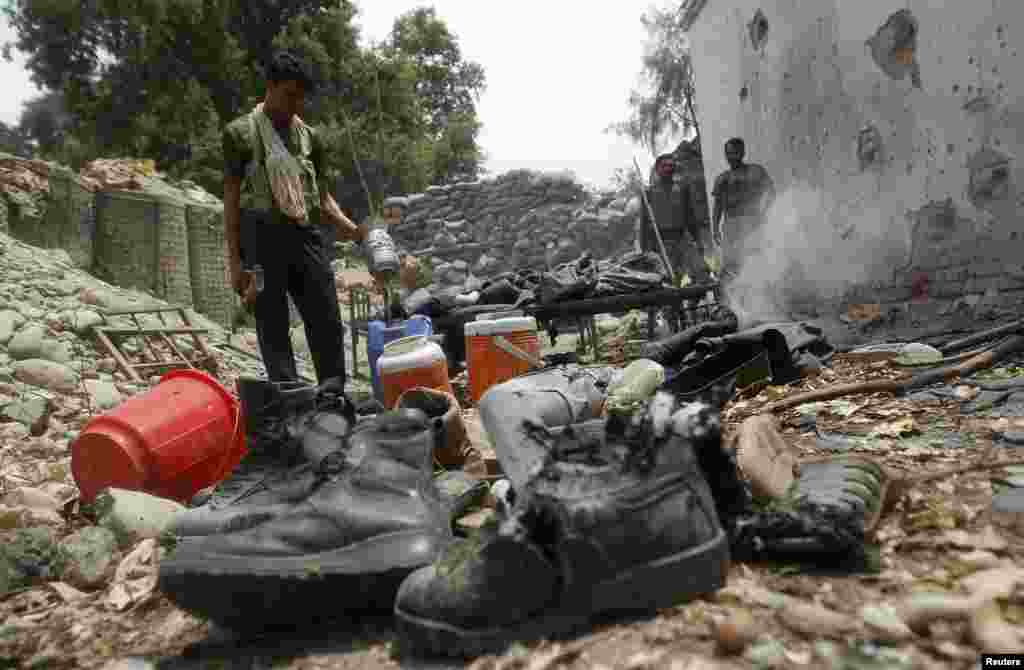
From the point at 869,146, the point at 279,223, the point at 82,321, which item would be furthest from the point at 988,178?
the point at 82,321

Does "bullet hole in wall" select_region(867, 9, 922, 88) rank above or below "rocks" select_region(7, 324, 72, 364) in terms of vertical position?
above

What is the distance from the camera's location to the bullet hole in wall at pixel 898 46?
16.2ft

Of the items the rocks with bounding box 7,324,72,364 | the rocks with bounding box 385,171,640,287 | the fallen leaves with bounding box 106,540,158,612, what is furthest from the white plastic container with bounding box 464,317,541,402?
the rocks with bounding box 385,171,640,287

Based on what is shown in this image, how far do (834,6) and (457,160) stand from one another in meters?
23.5

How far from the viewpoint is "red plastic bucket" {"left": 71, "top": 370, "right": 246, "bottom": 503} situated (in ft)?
7.88

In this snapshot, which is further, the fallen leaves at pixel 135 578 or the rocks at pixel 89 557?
the rocks at pixel 89 557

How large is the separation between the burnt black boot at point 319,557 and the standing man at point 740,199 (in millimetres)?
6306

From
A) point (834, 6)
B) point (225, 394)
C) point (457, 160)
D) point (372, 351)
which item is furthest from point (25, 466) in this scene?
point (457, 160)

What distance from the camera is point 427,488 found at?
1688mm

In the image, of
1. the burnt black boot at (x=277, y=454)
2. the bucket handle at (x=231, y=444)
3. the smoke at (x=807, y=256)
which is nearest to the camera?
the burnt black boot at (x=277, y=454)

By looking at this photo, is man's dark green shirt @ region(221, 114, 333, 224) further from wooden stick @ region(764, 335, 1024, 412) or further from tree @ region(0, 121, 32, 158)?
tree @ region(0, 121, 32, 158)

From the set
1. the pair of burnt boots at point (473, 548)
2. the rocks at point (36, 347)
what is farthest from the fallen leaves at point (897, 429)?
the rocks at point (36, 347)

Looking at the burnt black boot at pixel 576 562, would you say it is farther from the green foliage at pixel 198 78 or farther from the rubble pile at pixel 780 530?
the green foliage at pixel 198 78

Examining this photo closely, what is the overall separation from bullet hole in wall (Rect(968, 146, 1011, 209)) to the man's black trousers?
4.18m
